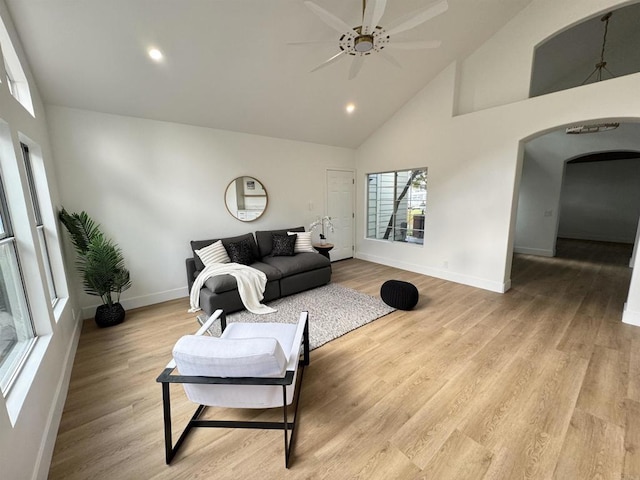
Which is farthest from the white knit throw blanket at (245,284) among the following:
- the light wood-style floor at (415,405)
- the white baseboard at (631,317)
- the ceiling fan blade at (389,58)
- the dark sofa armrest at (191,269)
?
the white baseboard at (631,317)

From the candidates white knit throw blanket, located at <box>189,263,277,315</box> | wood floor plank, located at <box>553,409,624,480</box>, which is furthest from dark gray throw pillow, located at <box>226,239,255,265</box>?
wood floor plank, located at <box>553,409,624,480</box>

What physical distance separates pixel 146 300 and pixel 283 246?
83.9 inches

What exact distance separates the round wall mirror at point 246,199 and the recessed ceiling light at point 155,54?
6.06 ft

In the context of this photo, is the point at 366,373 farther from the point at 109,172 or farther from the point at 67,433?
the point at 109,172

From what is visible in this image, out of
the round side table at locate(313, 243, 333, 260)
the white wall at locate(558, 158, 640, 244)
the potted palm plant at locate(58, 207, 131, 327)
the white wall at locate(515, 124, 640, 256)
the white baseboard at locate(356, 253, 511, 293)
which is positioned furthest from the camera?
the white wall at locate(558, 158, 640, 244)

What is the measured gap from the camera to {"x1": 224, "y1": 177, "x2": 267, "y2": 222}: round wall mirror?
4.29 meters

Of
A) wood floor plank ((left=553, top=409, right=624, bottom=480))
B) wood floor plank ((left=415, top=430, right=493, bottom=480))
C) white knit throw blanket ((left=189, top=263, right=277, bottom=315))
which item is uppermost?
white knit throw blanket ((left=189, top=263, right=277, bottom=315))

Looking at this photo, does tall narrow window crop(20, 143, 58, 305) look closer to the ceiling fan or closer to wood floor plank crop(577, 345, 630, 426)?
the ceiling fan

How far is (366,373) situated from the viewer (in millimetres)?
2195

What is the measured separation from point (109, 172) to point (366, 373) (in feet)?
12.8

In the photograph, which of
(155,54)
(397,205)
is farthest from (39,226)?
(397,205)

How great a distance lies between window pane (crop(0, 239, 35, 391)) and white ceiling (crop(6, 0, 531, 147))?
199 centimetres

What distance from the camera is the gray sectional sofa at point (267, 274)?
10.5 ft

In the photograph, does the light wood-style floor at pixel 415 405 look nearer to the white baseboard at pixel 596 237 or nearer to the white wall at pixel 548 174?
the white wall at pixel 548 174
